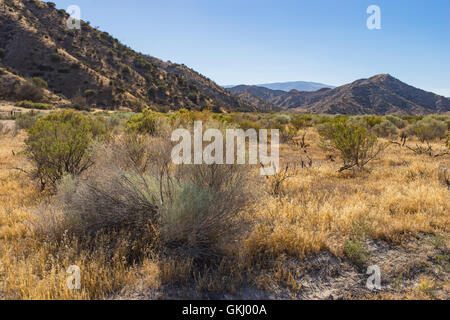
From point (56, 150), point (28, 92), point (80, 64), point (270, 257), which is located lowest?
point (270, 257)

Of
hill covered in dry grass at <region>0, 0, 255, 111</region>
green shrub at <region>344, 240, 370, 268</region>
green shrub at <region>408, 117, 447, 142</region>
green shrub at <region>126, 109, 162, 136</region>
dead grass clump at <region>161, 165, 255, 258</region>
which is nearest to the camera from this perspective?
dead grass clump at <region>161, 165, 255, 258</region>

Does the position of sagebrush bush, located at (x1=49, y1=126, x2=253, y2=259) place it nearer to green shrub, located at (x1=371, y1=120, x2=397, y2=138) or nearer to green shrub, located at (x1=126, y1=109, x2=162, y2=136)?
green shrub, located at (x1=126, y1=109, x2=162, y2=136)

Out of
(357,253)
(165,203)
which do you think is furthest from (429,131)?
(165,203)

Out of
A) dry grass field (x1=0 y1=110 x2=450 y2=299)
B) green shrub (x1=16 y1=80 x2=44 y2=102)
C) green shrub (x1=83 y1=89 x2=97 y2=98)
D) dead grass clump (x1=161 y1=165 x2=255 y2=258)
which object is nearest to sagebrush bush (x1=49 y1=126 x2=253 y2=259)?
dead grass clump (x1=161 y1=165 x2=255 y2=258)

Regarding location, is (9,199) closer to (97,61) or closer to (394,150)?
(394,150)

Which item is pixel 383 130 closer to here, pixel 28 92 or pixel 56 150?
pixel 56 150

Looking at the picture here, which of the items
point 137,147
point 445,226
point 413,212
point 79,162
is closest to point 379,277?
point 445,226

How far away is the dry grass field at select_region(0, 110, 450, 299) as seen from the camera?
2.60 meters

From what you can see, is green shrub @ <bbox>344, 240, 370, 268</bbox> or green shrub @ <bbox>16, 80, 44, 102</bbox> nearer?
green shrub @ <bbox>344, 240, 370, 268</bbox>

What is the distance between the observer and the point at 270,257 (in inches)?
126

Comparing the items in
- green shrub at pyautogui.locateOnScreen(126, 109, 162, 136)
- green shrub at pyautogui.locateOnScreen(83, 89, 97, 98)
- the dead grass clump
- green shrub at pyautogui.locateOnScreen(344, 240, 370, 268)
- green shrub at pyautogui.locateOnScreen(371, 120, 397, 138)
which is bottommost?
green shrub at pyautogui.locateOnScreen(344, 240, 370, 268)

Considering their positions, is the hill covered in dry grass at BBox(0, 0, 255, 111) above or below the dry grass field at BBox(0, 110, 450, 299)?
above

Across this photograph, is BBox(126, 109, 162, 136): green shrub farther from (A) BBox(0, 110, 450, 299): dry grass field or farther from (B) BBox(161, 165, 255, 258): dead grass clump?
(B) BBox(161, 165, 255, 258): dead grass clump

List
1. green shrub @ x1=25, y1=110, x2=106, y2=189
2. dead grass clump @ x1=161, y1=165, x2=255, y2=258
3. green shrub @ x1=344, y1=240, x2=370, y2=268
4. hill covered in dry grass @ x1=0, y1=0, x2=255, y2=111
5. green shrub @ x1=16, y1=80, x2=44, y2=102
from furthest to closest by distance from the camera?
hill covered in dry grass @ x1=0, y1=0, x2=255, y2=111 < green shrub @ x1=16, y1=80, x2=44, y2=102 < green shrub @ x1=25, y1=110, x2=106, y2=189 < green shrub @ x1=344, y1=240, x2=370, y2=268 < dead grass clump @ x1=161, y1=165, x2=255, y2=258
